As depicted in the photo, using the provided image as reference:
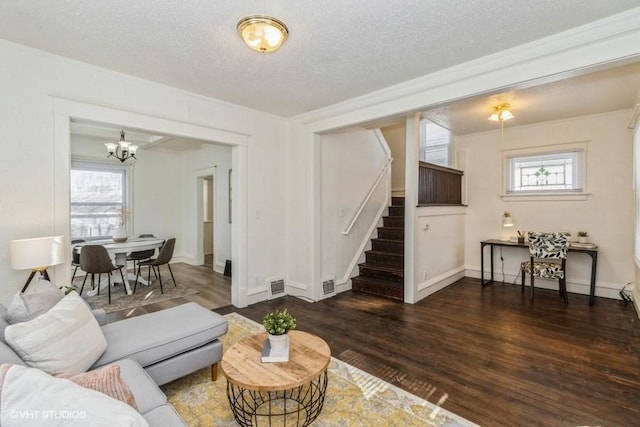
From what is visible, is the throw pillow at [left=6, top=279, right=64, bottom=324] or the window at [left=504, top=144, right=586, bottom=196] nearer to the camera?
the throw pillow at [left=6, top=279, right=64, bottom=324]

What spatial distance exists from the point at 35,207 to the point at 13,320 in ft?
4.57

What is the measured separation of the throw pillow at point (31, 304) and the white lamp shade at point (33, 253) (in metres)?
0.64

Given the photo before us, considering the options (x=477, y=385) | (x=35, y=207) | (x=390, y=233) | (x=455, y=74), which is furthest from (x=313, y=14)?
(x=390, y=233)

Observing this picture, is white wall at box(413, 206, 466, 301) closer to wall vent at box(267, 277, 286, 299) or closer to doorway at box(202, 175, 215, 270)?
wall vent at box(267, 277, 286, 299)

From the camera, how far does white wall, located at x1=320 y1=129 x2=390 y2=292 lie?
4629 mm

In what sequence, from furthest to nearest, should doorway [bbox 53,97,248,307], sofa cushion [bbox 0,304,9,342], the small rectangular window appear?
the small rectangular window, doorway [bbox 53,97,248,307], sofa cushion [bbox 0,304,9,342]

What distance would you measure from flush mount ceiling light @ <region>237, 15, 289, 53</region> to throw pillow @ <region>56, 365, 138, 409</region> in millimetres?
2171

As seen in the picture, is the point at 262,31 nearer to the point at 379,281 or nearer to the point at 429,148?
the point at 379,281

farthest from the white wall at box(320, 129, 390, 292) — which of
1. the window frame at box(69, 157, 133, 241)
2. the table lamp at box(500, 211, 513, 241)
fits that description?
the window frame at box(69, 157, 133, 241)

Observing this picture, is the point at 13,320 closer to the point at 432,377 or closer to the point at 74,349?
the point at 74,349

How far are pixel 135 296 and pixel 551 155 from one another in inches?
275

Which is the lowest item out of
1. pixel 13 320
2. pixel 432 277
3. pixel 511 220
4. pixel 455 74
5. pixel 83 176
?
pixel 432 277

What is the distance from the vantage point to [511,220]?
17.4 ft

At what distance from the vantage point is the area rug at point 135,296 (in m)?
4.17
